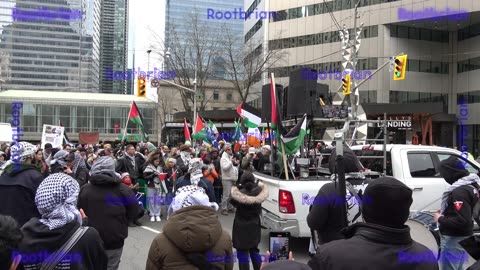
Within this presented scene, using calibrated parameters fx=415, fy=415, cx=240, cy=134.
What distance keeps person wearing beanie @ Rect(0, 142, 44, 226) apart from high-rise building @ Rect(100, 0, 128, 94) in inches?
924

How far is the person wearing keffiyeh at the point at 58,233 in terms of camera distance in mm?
2816

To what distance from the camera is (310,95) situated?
8961mm

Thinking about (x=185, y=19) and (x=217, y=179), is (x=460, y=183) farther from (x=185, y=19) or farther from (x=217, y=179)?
(x=185, y=19)

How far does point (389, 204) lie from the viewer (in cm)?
216

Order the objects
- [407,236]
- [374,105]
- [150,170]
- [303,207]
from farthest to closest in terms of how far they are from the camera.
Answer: [374,105], [150,170], [303,207], [407,236]

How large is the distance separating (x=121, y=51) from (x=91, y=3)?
31.7ft

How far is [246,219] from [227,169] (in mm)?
5879

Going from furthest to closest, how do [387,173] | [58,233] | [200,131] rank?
[200,131]
[387,173]
[58,233]

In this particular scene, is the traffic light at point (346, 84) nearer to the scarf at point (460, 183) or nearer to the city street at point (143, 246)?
the city street at point (143, 246)

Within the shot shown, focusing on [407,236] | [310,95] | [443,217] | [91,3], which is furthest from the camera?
Answer: [91,3]

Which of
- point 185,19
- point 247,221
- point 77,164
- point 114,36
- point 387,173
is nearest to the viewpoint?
point 247,221

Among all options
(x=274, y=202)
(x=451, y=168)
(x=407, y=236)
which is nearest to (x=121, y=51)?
(x=274, y=202)

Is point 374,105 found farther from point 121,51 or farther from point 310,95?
point 310,95

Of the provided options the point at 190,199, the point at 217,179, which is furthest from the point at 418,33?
the point at 190,199
